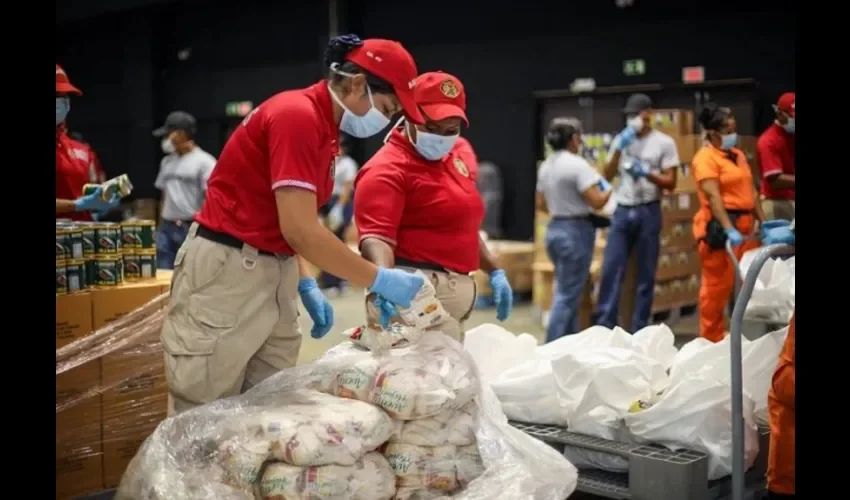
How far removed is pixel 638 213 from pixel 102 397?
158 inches

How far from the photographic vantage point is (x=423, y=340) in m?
2.65

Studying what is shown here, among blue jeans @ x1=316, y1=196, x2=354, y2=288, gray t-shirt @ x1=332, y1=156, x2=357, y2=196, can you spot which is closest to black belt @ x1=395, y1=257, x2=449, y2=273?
blue jeans @ x1=316, y1=196, x2=354, y2=288

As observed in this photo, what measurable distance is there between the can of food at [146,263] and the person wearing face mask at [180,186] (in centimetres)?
303

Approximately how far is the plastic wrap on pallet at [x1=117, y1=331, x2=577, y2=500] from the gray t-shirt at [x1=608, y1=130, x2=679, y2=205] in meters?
4.02

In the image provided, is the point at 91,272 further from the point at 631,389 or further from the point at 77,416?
the point at 631,389

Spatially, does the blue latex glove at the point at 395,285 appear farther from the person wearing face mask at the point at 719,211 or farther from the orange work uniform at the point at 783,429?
the person wearing face mask at the point at 719,211

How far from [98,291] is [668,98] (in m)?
5.97

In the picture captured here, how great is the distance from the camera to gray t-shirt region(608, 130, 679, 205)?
6.48 meters

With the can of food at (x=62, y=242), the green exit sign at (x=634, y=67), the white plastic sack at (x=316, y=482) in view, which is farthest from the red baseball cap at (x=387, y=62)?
the green exit sign at (x=634, y=67)

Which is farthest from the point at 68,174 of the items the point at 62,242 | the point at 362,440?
the point at 362,440

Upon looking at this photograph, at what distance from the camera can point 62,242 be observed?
3.32 metres

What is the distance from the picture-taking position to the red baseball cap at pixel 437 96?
3.25 meters

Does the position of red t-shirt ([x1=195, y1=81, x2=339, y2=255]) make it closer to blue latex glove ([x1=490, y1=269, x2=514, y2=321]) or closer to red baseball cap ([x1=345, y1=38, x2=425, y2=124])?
red baseball cap ([x1=345, y1=38, x2=425, y2=124])
